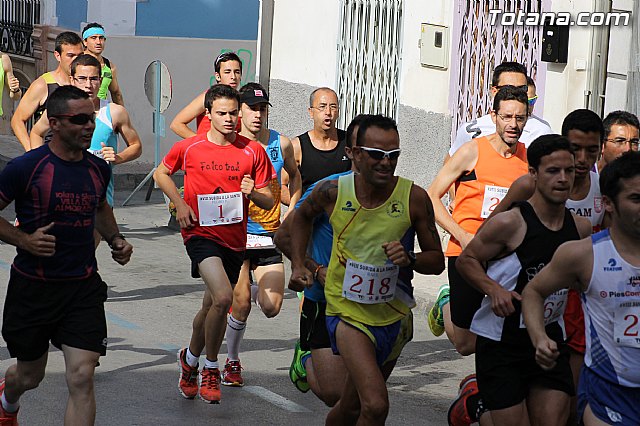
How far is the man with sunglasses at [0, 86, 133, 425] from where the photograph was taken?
6309mm

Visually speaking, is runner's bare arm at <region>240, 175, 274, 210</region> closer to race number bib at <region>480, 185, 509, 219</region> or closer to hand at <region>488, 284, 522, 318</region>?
race number bib at <region>480, 185, 509, 219</region>

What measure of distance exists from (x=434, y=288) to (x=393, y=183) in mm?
5641

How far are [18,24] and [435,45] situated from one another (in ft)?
42.6

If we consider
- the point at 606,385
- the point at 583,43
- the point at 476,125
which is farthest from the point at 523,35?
Answer: the point at 606,385

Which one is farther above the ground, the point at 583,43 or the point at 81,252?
the point at 583,43

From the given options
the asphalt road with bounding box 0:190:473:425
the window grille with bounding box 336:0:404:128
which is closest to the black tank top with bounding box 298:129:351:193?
the asphalt road with bounding box 0:190:473:425

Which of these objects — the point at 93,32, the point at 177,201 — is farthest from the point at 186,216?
the point at 93,32

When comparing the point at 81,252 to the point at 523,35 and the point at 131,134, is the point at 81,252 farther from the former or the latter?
the point at 523,35

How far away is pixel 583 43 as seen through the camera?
38.6 ft

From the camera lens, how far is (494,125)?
8.49 m

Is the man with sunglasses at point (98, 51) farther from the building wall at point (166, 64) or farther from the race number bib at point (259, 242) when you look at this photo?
the building wall at point (166, 64)

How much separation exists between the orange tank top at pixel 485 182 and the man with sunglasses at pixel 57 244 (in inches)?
93.5

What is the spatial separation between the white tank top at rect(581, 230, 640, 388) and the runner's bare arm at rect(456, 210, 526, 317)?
622 millimetres

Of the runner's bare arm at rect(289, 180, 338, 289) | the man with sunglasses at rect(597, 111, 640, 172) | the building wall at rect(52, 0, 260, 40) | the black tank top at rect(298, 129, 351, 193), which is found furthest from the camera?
the building wall at rect(52, 0, 260, 40)
